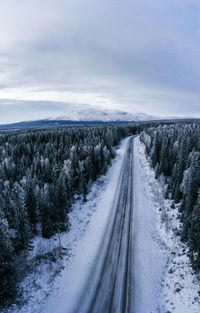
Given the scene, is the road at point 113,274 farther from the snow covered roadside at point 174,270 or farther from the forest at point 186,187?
the forest at point 186,187

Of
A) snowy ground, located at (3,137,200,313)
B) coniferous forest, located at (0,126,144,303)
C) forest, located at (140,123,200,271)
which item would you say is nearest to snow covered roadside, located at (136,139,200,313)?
snowy ground, located at (3,137,200,313)

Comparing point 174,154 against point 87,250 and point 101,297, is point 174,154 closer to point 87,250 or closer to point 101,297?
point 87,250

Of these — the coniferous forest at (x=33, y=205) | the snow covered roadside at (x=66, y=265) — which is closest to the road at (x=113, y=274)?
the snow covered roadside at (x=66, y=265)

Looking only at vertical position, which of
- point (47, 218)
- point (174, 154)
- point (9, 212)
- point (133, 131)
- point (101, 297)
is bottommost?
point (101, 297)

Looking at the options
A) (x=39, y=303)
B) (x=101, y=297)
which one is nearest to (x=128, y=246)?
(x=101, y=297)

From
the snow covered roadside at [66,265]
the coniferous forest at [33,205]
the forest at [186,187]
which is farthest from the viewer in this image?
the forest at [186,187]

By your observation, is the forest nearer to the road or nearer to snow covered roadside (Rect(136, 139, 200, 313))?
snow covered roadside (Rect(136, 139, 200, 313))
